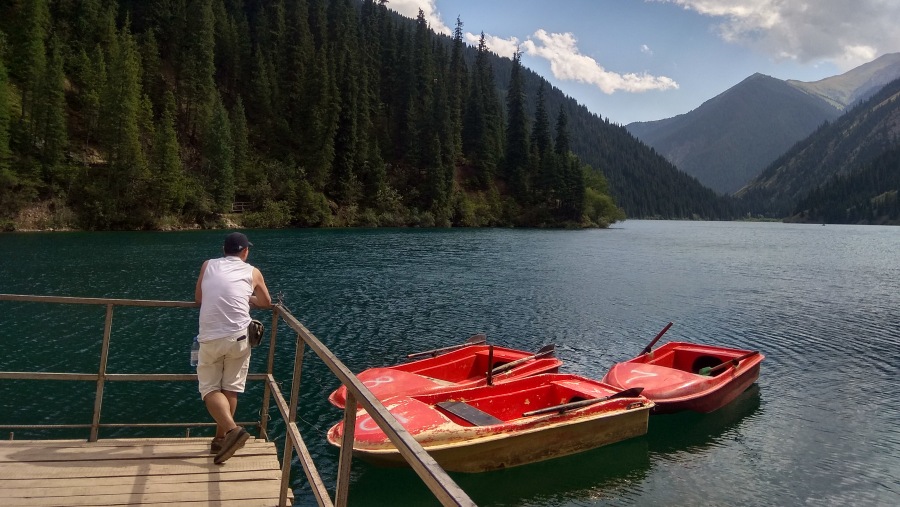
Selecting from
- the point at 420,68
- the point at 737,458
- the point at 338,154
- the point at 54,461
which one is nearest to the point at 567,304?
the point at 737,458

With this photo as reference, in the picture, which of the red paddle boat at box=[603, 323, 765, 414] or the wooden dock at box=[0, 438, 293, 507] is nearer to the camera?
the wooden dock at box=[0, 438, 293, 507]

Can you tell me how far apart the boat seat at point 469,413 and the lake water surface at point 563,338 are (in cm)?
115

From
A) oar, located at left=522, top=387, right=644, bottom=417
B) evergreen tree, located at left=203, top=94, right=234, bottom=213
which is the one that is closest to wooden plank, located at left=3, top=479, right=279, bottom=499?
oar, located at left=522, top=387, right=644, bottom=417

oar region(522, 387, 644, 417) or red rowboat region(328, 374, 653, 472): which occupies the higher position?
oar region(522, 387, 644, 417)

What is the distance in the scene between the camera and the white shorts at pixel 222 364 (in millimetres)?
6574

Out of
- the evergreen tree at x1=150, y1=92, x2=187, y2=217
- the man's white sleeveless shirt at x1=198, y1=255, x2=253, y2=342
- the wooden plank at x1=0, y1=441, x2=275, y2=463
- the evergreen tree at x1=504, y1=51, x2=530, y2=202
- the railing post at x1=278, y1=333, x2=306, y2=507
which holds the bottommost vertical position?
the wooden plank at x1=0, y1=441, x2=275, y2=463

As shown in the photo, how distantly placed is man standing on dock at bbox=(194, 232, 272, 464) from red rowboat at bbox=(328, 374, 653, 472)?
409 cm

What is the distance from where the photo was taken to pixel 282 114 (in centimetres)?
10800

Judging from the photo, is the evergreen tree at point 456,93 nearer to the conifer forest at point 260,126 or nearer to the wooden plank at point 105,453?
the conifer forest at point 260,126

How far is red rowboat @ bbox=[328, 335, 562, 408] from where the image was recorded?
14.4 metres

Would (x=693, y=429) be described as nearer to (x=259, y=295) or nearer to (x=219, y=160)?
(x=259, y=295)

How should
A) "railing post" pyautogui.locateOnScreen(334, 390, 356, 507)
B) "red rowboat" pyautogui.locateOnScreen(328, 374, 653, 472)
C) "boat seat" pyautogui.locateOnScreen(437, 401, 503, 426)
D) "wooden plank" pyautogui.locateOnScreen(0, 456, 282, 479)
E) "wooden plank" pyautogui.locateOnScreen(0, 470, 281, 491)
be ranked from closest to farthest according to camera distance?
"railing post" pyautogui.locateOnScreen(334, 390, 356, 507)
"wooden plank" pyautogui.locateOnScreen(0, 470, 281, 491)
"wooden plank" pyautogui.locateOnScreen(0, 456, 282, 479)
"red rowboat" pyautogui.locateOnScreen(328, 374, 653, 472)
"boat seat" pyautogui.locateOnScreen(437, 401, 503, 426)

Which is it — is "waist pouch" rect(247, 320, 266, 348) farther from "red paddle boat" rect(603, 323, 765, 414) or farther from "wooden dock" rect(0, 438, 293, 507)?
"red paddle boat" rect(603, 323, 765, 414)

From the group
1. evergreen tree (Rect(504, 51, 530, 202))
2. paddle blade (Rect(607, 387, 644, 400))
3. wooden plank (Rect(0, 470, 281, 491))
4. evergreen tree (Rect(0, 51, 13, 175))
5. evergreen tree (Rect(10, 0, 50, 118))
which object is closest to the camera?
wooden plank (Rect(0, 470, 281, 491))
